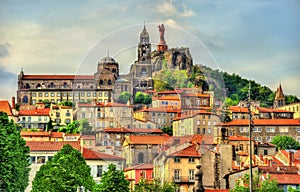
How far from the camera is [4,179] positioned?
Answer: 43.2 meters

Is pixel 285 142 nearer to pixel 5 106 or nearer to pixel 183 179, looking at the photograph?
pixel 5 106

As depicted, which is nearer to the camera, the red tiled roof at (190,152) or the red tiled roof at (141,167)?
the red tiled roof at (141,167)

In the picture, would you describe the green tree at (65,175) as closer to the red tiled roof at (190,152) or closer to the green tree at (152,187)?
the green tree at (152,187)

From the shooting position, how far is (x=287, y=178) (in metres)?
62.6

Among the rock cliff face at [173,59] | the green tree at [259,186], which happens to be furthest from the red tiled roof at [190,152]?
the rock cliff face at [173,59]

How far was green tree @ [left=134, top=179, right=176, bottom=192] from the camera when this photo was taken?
54.8 metres

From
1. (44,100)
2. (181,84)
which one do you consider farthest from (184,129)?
(44,100)

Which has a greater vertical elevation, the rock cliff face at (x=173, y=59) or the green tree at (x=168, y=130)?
the rock cliff face at (x=173, y=59)

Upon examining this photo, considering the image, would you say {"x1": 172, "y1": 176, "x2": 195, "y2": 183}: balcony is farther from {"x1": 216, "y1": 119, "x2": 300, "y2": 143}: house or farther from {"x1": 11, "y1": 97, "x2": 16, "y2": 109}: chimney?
{"x1": 11, "y1": 97, "x2": 16, "y2": 109}: chimney

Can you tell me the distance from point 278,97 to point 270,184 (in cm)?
11252

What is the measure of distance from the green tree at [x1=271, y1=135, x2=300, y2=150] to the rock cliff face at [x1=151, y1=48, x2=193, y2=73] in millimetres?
64956

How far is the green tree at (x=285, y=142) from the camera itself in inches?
4372

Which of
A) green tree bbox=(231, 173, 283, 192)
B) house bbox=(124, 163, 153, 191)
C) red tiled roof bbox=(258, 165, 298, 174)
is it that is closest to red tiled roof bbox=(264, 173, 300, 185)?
red tiled roof bbox=(258, 165, 298, 174)

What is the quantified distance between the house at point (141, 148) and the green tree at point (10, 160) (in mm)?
6751
